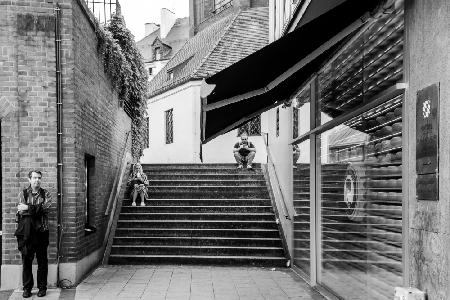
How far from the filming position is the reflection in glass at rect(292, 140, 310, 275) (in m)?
9.47

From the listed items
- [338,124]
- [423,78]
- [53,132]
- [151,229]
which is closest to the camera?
[423,78]

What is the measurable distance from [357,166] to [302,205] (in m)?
3.49

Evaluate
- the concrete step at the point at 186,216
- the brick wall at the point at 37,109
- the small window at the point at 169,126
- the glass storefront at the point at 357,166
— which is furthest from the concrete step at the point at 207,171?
the small window at the point at 169,126

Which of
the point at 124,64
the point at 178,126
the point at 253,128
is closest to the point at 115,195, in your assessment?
the point at 124,64

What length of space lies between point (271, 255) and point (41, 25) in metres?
6.08

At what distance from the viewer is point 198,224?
12367 millimetres

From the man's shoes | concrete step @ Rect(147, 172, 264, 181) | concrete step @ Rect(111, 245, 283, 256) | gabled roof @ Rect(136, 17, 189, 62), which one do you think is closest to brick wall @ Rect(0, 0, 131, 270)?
the man's shoes

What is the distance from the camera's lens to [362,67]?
6340 millimetres

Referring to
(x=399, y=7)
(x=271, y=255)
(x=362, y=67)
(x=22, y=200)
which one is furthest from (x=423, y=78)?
(x=271, y=255)

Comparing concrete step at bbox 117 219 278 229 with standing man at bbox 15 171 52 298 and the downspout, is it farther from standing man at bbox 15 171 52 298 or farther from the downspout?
standing man at bbox 15 171 52 298

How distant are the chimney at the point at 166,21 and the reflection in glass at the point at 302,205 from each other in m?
41.7

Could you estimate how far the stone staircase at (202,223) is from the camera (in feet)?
36.8

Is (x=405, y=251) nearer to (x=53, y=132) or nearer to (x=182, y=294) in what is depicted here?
(x=182, y=294)

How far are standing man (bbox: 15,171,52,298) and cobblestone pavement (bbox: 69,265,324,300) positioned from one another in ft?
2.10
